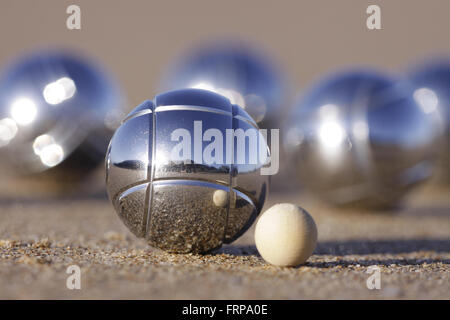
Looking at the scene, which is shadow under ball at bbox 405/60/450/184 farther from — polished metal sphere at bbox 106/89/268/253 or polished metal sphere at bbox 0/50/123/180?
polished metal sphere at bbox 106/89/268/253

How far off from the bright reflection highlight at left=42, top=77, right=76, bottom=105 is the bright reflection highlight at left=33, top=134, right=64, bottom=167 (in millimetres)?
842

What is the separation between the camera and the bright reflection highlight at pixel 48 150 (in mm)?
11312

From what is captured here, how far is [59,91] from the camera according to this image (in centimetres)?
1134

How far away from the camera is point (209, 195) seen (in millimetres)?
5680

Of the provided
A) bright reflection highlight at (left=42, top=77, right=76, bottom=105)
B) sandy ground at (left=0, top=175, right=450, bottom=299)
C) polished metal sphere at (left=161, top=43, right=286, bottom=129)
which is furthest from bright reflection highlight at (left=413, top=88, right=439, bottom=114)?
bright reflection highlight at (left=42, top=77, right=76, bottom=105)

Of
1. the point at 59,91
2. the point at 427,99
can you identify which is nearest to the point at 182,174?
the point at 59,91

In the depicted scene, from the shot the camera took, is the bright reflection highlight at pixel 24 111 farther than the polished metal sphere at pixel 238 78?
No

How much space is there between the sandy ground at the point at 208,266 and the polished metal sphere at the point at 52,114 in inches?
86.1

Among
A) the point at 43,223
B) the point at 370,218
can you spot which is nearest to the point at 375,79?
the point at 370,218

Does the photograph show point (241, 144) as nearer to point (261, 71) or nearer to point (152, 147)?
point (152, 147)

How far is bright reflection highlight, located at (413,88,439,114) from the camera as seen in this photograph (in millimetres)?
13906

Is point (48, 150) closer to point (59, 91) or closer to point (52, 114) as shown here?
point (52, 114)

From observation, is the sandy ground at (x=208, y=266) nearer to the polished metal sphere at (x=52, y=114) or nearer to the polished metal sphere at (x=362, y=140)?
the polished metal sphere at (x=362, y=140)

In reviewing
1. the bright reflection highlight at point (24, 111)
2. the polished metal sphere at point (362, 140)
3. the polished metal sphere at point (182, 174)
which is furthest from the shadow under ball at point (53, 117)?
the polished metal sphere at point (182, 174)
